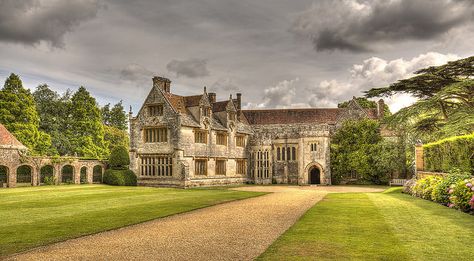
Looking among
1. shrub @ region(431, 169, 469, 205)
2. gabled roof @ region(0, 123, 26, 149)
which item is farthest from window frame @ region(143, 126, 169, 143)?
shrub @ region(431, 169, 469, 205)

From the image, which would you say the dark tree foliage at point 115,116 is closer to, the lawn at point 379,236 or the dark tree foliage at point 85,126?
the dark tree foliage at point 85,126

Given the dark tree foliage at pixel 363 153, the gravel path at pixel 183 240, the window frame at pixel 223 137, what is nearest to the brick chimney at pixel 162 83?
the window frame at pixel 223 137

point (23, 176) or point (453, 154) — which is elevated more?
point (453, 154)

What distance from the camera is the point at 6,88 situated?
1560 inches

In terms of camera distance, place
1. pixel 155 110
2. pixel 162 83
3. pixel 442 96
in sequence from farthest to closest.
A: pixel 162 83 < pixel 155 110 < pixel 442 96

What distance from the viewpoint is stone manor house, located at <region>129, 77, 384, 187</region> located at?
35312 mm

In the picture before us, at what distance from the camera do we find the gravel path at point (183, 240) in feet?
28.0

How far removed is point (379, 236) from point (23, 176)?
32.7 m

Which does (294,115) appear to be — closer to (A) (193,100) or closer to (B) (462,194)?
(A) (193,100)

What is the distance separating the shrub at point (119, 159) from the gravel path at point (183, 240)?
24.6m

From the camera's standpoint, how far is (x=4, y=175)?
33844mm

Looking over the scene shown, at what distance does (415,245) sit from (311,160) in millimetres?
32832

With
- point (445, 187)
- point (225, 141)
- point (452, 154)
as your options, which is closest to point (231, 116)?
point (225, 141)

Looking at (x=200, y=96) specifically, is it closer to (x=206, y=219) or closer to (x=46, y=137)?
(x=46, y=137)
